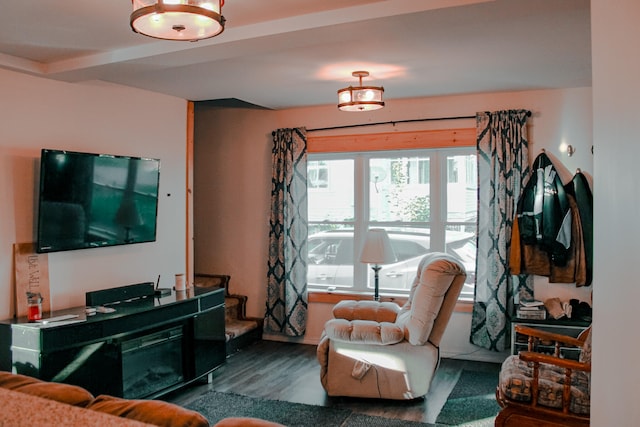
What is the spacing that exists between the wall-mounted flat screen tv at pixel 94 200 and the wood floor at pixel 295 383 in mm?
1339

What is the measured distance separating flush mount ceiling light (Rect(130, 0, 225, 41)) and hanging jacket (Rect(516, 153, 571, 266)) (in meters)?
3.40

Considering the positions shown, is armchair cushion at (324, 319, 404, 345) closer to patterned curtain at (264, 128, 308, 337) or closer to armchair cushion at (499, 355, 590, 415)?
armchair cushion at (499, 355, 590, 415)

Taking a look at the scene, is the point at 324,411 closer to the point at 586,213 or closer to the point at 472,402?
the point at 472,402

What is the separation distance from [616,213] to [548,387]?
1.29 m

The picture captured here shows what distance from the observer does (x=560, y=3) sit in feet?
7.76

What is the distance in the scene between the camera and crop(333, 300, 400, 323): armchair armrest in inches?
169

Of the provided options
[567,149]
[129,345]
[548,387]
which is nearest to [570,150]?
[567,149]

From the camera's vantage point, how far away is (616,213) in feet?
6.29

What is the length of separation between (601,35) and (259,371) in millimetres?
3746

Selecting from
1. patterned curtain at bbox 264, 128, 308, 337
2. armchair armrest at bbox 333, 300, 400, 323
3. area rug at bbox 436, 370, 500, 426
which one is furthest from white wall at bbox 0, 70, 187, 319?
area rug at bbox 436, 370, 500, 426

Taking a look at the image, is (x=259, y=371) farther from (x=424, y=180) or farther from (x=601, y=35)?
(x=601, y=35)

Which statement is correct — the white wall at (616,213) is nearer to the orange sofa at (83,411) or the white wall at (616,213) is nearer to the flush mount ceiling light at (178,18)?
the orange sofa at (83,411)

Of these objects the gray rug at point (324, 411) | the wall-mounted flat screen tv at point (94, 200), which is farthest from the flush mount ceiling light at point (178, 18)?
the gray rug at point (324, 411)

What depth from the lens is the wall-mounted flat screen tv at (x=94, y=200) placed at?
3567 mm
